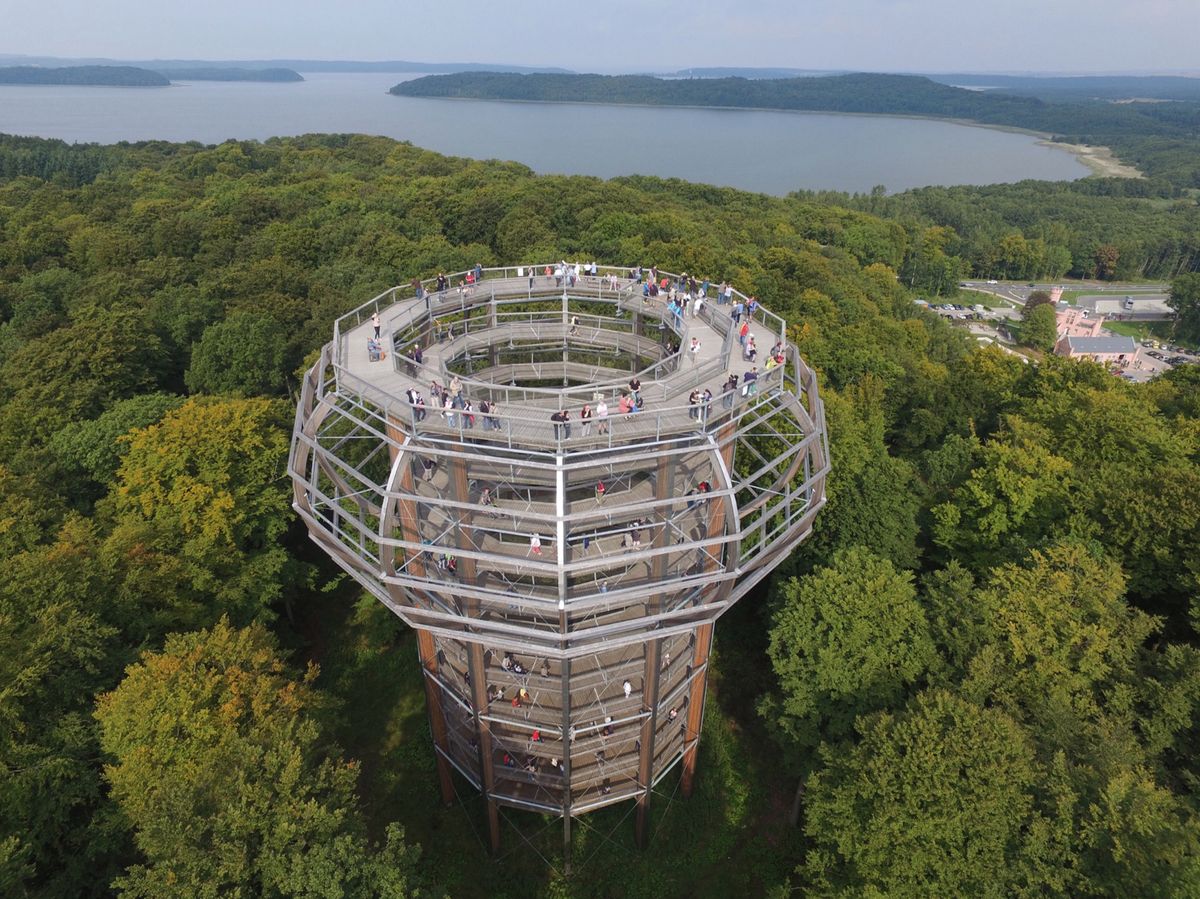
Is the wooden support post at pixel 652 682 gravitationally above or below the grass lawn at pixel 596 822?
above

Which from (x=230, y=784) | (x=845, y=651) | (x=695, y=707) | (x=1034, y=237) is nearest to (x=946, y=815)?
(x=845, y=651)

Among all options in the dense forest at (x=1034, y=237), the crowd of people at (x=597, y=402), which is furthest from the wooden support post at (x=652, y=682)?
the dense forest at (x=1034, y=237)

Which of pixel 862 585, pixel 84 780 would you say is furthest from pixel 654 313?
pixel 84 780

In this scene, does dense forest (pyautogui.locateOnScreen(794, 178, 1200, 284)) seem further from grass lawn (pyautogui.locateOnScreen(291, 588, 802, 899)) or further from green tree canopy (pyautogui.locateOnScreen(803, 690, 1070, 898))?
green tree canopy (pyautogui.locateOnScreen(803, 690, 1070, 898))

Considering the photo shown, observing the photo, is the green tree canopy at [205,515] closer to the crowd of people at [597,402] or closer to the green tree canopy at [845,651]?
the crowd of people at [597,402]

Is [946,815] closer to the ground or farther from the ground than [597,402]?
closer to the ground

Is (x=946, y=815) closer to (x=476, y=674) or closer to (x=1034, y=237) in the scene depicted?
(x=476, y=674)
